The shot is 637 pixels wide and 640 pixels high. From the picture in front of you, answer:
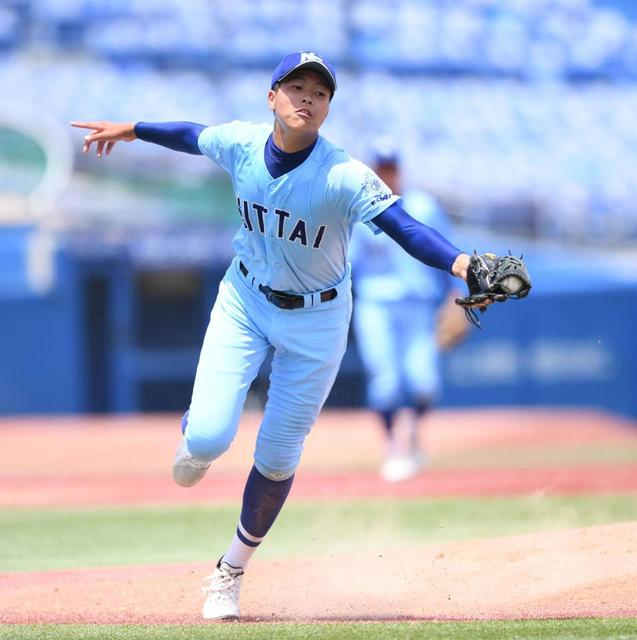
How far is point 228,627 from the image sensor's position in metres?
4.13

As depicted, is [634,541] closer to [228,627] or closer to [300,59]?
[228,627]

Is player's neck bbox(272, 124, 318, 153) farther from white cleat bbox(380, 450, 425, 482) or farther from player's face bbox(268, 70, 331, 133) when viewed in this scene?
white cleat bbox(380, 450, 425, 482)

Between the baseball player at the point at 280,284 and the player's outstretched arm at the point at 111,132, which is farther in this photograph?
the player's outstretched arm at the point at 111,132

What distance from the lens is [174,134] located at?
468 cm

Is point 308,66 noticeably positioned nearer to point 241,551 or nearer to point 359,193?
point 359,193

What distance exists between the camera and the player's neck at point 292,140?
4277 millimetres

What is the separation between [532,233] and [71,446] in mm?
6706

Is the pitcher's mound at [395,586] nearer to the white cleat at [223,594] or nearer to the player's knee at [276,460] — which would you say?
the white cleat at [223,594]

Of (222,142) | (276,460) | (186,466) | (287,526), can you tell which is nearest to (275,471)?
(276,460)

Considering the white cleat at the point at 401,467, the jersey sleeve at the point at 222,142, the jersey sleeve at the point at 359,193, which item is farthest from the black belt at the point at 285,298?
the white cleat at the point at 401,467

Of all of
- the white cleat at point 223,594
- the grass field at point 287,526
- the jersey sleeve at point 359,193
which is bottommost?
the grass field at point 287,526

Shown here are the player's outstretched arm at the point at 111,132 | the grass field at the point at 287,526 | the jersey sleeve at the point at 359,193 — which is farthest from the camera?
the grass field at the point at 287,526

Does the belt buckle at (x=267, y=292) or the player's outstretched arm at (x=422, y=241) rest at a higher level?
the player's outstretched arm at (x=422, y=241)

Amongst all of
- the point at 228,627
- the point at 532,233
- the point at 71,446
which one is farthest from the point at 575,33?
the point at 228,627
